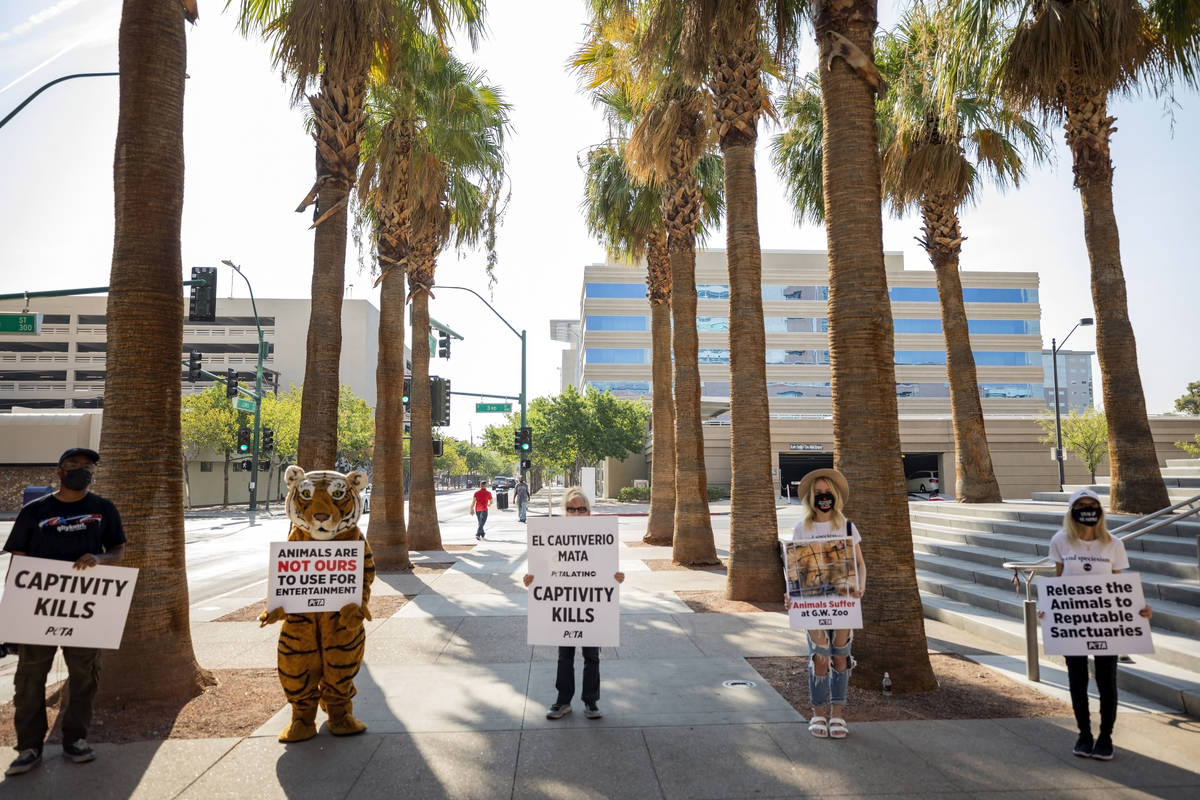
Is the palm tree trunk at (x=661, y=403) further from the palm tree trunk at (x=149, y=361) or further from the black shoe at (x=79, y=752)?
the black shoe at (x=79, y=752)

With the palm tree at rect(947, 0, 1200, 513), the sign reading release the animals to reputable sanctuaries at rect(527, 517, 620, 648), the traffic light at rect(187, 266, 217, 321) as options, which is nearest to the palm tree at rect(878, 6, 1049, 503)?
the palm tree at rect(947, 0, 1200, 513)

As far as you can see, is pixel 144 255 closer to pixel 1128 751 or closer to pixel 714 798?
pixel 714 798

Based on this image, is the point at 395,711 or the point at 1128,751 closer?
the point at 1128,751

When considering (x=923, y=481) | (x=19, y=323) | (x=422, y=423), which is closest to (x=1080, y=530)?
(x=422, y=423)

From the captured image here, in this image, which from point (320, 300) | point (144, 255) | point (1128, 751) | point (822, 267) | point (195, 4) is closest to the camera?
point (1128, 751)

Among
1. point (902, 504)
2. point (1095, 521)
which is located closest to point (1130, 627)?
point (1095, 521)

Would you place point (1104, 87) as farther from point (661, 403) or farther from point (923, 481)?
point (923, 481)

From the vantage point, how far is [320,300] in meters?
9.80

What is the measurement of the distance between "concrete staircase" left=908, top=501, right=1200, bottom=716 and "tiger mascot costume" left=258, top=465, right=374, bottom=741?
6200 millimetres

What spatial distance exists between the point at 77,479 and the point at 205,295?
1519 cm

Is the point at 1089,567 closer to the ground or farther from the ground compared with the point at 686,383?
closer to the ground

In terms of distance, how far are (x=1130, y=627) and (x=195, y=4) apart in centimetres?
A: 933

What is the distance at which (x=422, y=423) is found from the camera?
16.4 metres

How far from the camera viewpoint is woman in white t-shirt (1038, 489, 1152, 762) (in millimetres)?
4574
